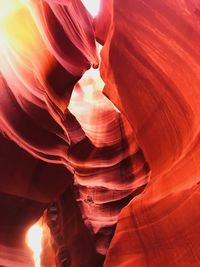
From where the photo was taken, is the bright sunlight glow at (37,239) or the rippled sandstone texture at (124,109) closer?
the rippled sandstone texture at (124,109)

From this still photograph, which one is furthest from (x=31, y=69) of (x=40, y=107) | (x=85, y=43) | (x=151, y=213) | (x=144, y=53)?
(x=151, y=213)

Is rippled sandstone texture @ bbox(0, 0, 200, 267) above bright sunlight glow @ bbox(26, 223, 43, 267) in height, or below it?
above

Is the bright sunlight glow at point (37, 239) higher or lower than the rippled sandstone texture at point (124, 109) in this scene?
lower

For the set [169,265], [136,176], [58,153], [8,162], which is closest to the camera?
[169,265]

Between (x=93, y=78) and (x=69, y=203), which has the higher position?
(x=93, y=78)

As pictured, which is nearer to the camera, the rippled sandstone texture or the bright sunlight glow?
the rippled sandstone texture

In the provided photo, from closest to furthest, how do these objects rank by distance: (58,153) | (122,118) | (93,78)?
(58,153) → (122,118) → (93,78)

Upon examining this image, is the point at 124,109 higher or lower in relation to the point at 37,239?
higher

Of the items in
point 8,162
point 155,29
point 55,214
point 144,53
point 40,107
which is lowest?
point 55,214

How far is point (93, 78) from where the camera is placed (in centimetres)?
586

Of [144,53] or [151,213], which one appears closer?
[151,213]

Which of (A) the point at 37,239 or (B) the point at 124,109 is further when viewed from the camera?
(A) the point at 37,239

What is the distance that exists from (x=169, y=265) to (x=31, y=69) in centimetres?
191

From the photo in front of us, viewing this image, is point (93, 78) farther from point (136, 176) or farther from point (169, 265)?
point (169, 265)
